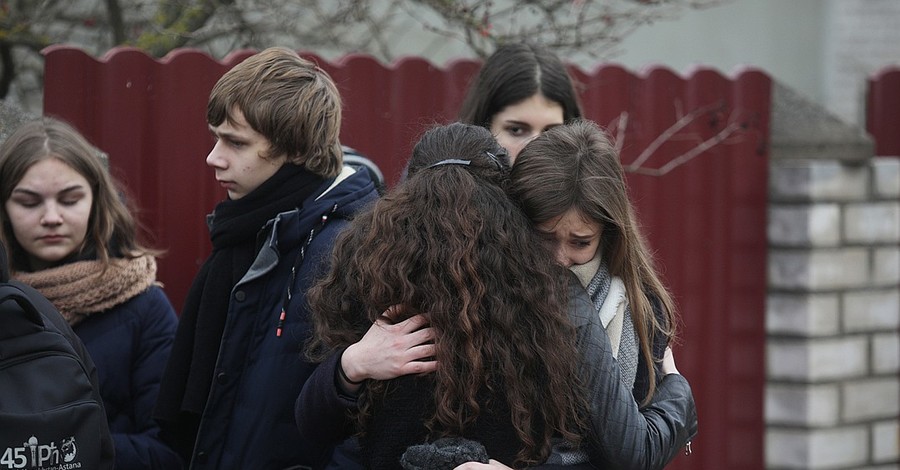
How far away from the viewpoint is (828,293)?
5.36 metres

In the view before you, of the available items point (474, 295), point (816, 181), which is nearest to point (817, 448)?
point (816, 181)

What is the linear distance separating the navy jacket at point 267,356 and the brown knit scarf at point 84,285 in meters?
0.50

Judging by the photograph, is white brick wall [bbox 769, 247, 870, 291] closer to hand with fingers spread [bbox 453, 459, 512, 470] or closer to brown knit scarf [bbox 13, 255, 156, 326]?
brown knit scarf [bbox 13, 255, 156, 326]

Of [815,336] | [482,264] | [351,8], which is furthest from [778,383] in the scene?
[482,264]

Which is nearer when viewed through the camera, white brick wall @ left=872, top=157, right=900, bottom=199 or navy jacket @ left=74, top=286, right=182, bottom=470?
navy jacket @ left=74, top=286, right=182, bottom=470

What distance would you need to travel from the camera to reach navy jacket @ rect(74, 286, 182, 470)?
125 inches

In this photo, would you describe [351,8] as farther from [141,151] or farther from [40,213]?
[40,213]

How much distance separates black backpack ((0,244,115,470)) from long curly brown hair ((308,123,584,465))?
0.57 m

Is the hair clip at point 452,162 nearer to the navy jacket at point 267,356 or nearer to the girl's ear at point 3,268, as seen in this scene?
the navy jacket at point 267,356

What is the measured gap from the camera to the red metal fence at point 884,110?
592cm

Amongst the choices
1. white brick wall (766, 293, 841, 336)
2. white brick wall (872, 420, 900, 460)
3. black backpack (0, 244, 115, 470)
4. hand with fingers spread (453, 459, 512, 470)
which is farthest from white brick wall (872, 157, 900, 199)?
black backpack (0, 244, 115, 470)

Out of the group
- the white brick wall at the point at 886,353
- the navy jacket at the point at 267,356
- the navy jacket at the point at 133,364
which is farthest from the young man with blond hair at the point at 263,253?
the white brick wall at the point at 886,353

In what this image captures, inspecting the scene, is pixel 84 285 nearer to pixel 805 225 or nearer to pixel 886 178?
pixel 805 225

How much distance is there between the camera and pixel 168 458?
3199 millimetres
